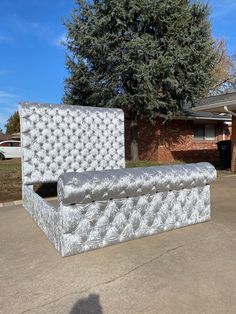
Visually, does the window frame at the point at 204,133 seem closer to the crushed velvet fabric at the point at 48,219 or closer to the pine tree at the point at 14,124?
the crushed velvet fabric at the point at 48,219

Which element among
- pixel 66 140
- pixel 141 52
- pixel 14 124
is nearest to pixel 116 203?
pixel 66 140

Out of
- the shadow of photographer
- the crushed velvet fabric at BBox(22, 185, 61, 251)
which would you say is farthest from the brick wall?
the shadow of photographer

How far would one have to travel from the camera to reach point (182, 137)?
16.9 metres

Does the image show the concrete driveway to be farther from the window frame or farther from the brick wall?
the window frame

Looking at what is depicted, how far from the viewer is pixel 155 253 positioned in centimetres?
380

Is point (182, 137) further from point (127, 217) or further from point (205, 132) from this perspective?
point (127, 217)

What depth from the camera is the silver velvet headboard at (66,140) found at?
728cm

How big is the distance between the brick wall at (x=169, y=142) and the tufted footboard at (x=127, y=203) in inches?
434

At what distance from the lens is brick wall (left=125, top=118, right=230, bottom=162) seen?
16109 millimetres

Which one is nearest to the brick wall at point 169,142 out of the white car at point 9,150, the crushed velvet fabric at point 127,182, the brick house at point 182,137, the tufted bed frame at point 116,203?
the brick house at point 182,137

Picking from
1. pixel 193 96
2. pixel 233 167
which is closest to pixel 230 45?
pixel 193 96

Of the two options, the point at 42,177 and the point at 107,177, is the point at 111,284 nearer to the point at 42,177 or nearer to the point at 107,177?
the point at 107,177

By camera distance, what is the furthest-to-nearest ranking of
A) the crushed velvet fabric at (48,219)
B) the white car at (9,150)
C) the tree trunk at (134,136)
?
the white car at (9,150)
the tree trunk at (134,136)
the crushed velvet fabric at (48,219)

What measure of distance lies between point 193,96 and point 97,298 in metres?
12.5
